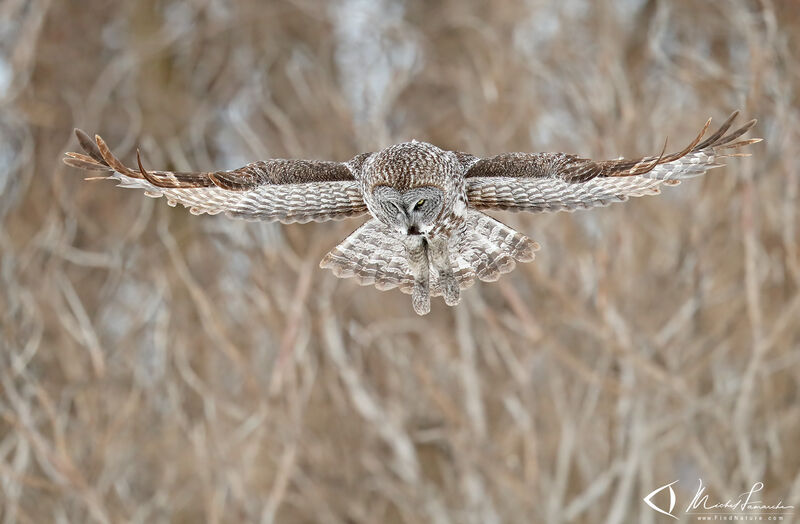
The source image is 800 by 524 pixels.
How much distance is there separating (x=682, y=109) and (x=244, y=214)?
4.52 metres

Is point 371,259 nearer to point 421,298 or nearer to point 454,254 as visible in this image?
point 454,254

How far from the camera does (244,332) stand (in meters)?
6.96

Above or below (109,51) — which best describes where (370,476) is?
below

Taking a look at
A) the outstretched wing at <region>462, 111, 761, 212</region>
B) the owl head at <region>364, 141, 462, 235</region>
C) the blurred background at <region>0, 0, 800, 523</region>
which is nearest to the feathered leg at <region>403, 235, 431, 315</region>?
the owl head at <region>364, 141, 462, 235</region>

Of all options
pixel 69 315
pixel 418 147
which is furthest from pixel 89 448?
pixel 418 147

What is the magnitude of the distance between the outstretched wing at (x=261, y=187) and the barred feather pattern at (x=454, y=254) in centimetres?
25

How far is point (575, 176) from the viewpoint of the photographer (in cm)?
246

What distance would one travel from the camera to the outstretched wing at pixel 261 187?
2.33m

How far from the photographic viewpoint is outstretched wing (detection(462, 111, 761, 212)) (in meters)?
2.28

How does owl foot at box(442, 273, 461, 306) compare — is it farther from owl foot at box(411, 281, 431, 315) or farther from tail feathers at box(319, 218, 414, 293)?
tail feathers at box(319, 218, 414, 293)

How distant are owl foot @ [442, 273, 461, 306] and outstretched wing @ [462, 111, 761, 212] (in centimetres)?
27

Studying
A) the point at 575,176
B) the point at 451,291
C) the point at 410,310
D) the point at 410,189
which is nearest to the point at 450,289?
the point at 451,291

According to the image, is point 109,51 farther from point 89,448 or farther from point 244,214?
point 244,214

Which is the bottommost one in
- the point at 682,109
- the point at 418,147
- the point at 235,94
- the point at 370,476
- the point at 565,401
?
the point at 370,476
